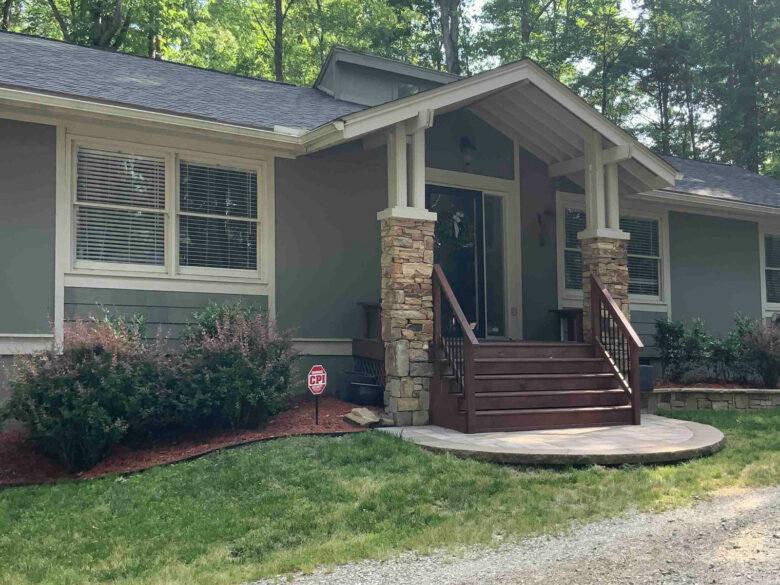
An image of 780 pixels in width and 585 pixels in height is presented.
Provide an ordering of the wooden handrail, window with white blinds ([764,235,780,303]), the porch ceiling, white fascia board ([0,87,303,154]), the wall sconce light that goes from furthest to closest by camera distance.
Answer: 1. window with white blinds ([764,235,780,303])
2. the wall sconce light
3. the porch ceiling
4. the wooden handrail
5. white fascia board ([0,87,303,154])

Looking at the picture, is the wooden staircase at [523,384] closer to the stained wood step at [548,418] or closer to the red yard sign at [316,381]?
the stained wood step at [548,418]

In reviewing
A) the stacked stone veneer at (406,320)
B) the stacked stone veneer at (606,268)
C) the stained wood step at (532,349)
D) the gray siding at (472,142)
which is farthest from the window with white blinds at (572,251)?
the stacked stone veneer at (406,320)

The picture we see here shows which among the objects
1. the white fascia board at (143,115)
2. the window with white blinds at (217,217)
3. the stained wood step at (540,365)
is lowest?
the stained wood step at (540,365)

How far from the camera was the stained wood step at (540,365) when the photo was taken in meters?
7.31

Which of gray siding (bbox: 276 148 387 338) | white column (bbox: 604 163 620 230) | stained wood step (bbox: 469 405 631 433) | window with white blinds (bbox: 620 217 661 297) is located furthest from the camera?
window with white blinds (bbox: 620 217 661 297)

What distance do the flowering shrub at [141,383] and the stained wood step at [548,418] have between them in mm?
1940

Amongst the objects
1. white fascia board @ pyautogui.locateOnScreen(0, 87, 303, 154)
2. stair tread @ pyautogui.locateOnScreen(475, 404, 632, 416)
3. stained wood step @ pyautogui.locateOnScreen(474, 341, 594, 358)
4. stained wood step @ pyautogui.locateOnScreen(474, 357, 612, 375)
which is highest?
white fascia board @ pyautogui.locateOnScreen(0, 87, 303, 154)

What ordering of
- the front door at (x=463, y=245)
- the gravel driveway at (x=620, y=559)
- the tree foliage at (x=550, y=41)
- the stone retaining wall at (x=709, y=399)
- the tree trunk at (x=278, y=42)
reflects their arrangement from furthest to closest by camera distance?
the tree trunk at (x=278, y=42) < the tree foliage at (x=550, y=41) < the front door at (x=463, y=245) < the stone retaining wall at (x=709, y=399) < the gravel driveway at (x=620, y=559)

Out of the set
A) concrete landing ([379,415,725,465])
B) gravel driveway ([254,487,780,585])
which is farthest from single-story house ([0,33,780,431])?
gravel driveway ([254,487,780,585])

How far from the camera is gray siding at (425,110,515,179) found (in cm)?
943

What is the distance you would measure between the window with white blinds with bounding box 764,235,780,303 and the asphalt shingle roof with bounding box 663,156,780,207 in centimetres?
84

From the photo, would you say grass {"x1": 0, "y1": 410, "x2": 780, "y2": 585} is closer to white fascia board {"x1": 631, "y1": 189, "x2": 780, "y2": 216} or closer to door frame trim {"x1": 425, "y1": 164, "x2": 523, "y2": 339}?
door frame trim {"x1": 425, "y1": 164, "x2": 523, "y2": 339}

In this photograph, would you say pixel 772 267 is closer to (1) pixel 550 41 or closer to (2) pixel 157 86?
(2) pixel 157 86

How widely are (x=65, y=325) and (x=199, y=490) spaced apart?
2656 mm
